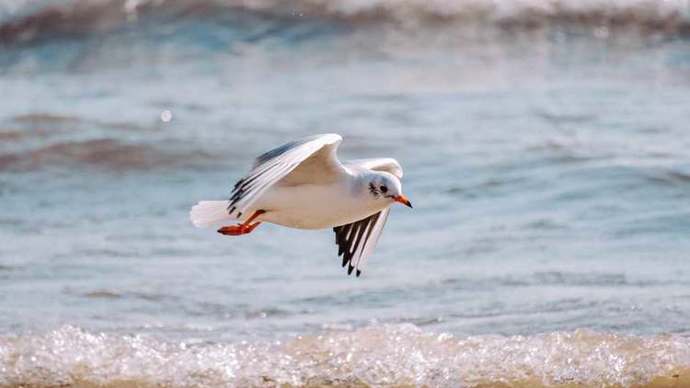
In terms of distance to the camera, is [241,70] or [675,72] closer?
[675,72]

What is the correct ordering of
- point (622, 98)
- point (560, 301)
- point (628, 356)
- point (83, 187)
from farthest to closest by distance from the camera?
point (622, 98)
point (83, 187)
point (560, 301)
point (628, 356)

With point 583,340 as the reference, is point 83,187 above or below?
below

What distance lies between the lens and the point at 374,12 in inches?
584

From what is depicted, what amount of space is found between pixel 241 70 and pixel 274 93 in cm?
101

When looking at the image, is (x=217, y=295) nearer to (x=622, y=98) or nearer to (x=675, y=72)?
(x=622, y=98)

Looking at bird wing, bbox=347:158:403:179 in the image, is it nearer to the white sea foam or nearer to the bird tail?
the bird tail

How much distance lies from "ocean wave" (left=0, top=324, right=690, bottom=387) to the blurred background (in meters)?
0.01

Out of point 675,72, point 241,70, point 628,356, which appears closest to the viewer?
point 628,356

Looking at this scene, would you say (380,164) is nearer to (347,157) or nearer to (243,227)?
(243,227)

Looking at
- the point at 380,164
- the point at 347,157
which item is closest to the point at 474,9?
the point at 347,157

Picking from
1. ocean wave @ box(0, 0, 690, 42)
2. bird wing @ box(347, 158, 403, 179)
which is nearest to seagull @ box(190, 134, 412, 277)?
bird wing @ box(347, 158, 403, 179)

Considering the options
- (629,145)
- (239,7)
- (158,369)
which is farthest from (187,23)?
(158,369)

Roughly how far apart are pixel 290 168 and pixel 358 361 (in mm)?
1227

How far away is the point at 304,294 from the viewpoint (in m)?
7.37
